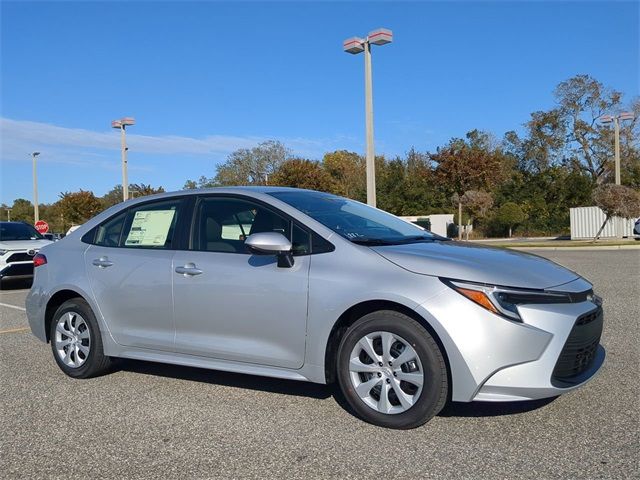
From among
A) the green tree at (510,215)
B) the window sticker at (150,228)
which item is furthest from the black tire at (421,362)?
the green tree at (510,215)

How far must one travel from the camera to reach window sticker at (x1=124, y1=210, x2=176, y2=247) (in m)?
5.13

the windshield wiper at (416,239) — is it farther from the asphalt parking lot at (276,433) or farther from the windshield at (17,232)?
the windshield at (17,232)

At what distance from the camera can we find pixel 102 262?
17.3 feet

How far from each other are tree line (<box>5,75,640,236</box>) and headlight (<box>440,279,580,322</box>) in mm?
33627

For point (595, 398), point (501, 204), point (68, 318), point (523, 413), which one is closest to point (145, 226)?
point (68, 318)

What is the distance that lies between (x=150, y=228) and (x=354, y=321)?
7.09 feet

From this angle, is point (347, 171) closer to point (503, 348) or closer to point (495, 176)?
point (495, 176)

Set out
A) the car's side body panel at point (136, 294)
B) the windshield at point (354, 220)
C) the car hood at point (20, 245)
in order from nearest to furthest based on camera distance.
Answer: the windshield at point (354, 220)
the car's side body panel at point (136, 294)
the car hood at point (20, 245)

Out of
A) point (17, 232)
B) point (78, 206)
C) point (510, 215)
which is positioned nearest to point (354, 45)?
point (17, 232)

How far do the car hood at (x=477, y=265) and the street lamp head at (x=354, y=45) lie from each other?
43.8ft

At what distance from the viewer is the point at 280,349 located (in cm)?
429

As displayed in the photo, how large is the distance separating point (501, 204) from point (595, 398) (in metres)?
44.3

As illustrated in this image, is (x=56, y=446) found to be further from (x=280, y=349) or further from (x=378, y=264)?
(x=378, y=264)

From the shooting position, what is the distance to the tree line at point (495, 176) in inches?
1492
